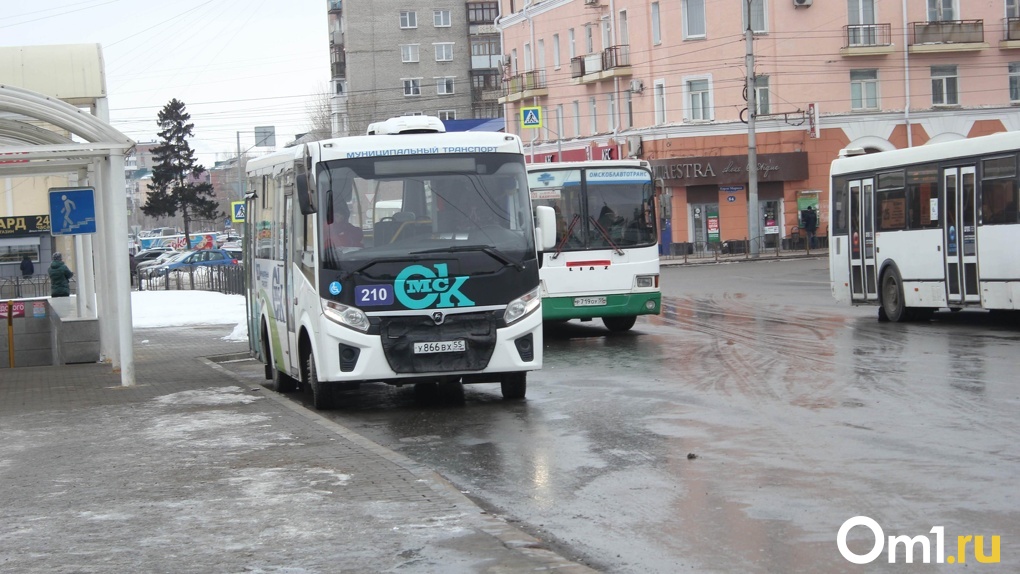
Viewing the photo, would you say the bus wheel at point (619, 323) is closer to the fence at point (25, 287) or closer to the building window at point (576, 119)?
the fence at point (25, 287)

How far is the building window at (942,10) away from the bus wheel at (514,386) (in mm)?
46318

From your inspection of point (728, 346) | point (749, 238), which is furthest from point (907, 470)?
point (749, 238)

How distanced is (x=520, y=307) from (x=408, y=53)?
88133 mm

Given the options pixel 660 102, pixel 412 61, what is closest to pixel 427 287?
pixel 660 102

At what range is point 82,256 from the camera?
24.3m

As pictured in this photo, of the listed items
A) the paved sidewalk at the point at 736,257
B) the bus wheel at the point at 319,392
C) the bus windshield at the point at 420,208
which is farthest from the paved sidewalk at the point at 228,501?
the paved sidewalk at the point at 736,257

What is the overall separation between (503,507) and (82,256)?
1803cm

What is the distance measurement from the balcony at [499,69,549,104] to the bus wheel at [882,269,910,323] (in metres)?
45.8

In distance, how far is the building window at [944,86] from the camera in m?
55.4

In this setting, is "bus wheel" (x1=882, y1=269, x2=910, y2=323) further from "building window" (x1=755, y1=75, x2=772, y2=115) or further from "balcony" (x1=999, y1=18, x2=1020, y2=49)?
"balcony" (x1=999, y1=18, x2=1020, y2=49)

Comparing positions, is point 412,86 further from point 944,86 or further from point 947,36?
point 947,36

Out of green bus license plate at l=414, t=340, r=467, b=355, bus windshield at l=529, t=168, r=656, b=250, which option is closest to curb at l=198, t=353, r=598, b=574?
green bus license plate at l=414, t=340, r=467, b=355

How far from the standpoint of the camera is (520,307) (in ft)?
42.9

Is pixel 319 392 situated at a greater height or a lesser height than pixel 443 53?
lesser
